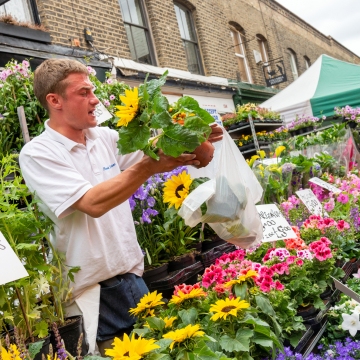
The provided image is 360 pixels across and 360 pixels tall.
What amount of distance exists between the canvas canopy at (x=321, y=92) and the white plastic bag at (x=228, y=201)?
817 centimetres

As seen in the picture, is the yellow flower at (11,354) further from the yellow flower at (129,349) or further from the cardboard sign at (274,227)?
the cardboard sign at (274,227)

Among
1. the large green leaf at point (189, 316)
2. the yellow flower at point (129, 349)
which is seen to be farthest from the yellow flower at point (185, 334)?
the large green leaf at point (189, 316)

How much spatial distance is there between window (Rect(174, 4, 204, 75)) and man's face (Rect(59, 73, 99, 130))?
8.92 meters

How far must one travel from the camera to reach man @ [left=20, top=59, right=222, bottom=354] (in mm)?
1847

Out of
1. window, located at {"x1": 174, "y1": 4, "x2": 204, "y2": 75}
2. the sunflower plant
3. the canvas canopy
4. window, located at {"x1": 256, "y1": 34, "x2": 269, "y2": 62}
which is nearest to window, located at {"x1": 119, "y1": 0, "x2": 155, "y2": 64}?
window, located at {"x1": 174, "y1": 4, "x2": 204, "y2": 75}

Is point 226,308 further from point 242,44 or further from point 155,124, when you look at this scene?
point 242,44

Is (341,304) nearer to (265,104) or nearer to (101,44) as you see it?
(101,44)

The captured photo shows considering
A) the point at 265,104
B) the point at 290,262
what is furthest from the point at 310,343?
the point at 265,104

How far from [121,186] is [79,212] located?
29cm

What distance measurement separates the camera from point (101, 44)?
7586mm

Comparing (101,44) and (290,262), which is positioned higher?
(101,44)

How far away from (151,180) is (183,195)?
1192mm

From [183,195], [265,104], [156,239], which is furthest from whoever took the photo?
[265,104]

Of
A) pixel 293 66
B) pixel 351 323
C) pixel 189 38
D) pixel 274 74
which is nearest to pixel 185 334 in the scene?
pixel 351 323
